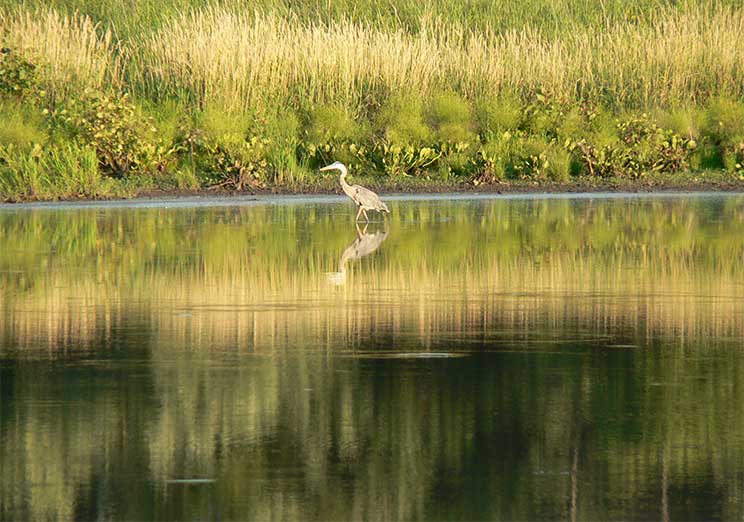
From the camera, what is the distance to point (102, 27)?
3691 centimetres

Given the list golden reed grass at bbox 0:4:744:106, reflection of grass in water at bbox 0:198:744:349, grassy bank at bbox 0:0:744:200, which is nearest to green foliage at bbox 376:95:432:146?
grassy bank at bbox 0:0:744:200

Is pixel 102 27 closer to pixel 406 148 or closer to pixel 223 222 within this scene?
pixel 406 148

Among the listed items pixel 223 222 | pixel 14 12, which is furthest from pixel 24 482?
pixel 14 12

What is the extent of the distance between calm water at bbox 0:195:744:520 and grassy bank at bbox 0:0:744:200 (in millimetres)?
8225

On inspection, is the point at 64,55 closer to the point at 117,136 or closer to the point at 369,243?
the point at 117,136

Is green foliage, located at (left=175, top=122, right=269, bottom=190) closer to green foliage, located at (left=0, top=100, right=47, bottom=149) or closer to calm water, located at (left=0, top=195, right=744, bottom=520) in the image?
green foliage, located at (left=0, top=100, right=47, bottom=149)

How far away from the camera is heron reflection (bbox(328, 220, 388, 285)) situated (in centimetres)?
1656

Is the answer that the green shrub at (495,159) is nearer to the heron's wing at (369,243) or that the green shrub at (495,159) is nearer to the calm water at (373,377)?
the heron's wing at (369,243)

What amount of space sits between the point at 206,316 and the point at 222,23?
19075 mm

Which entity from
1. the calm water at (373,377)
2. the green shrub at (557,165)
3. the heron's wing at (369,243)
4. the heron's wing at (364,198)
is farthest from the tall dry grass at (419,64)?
the calm water at (373,377)

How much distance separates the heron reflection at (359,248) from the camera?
652 inches

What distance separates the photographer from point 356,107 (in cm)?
3158

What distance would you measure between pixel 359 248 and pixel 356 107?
12.4m

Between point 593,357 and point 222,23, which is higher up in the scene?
point 222,23
